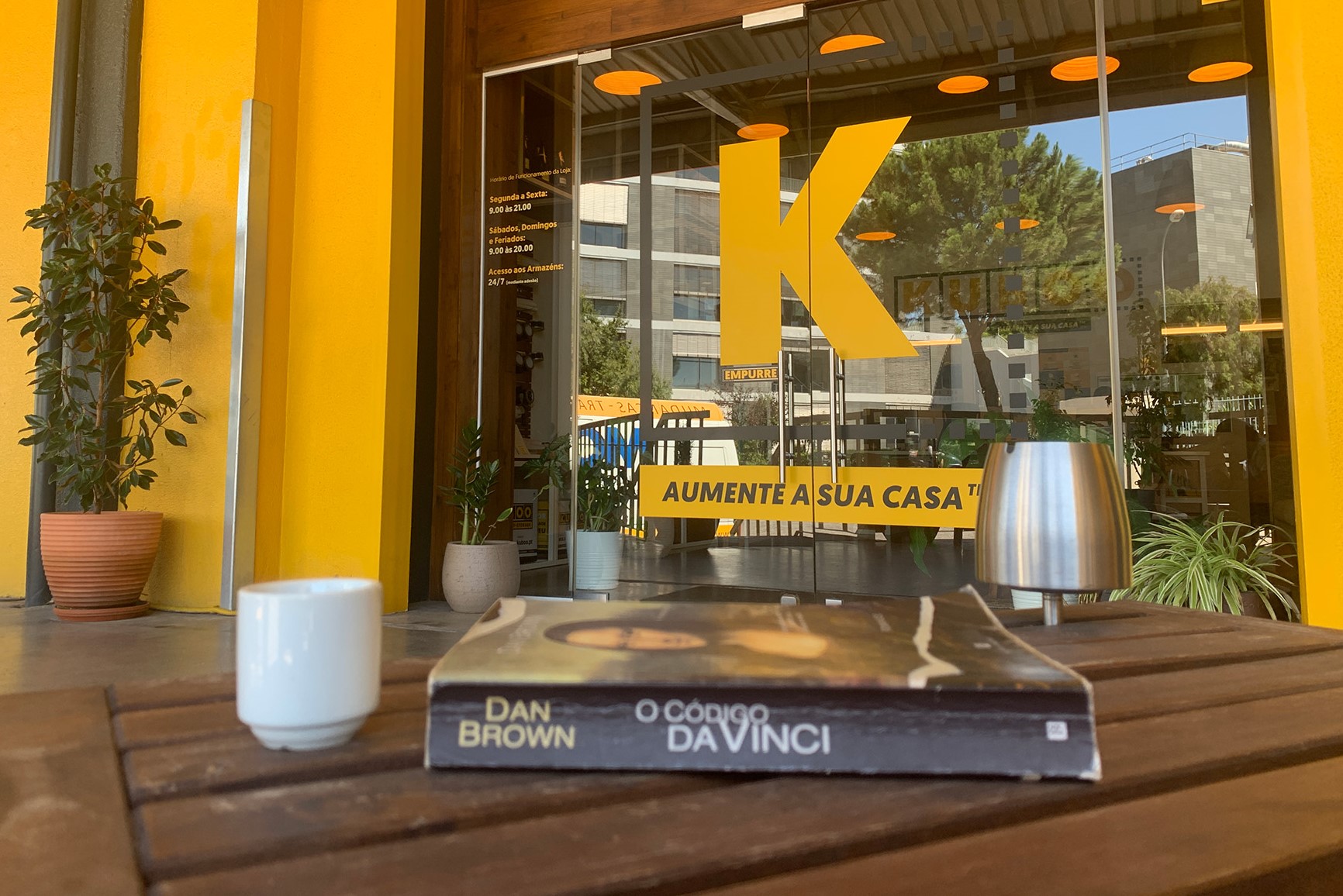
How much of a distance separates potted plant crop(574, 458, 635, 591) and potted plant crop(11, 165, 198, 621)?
192 centimetres

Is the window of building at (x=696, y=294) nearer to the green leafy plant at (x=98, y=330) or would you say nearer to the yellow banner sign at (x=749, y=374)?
the yellow banner sign at (x=749, y=374)

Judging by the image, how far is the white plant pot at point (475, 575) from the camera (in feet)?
14.4

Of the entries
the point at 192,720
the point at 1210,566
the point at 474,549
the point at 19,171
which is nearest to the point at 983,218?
the point at 1210,566

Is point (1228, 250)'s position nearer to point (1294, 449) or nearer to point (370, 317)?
point (1294, 449)

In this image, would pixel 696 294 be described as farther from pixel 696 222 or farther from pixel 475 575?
pixel 475 575

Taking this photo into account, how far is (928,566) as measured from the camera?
395cm

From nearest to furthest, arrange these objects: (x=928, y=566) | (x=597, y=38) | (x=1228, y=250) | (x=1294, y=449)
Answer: (x=1294, y=449)
(x=1228, y=250)
(x=928, y=566)
(x=597, y=38)

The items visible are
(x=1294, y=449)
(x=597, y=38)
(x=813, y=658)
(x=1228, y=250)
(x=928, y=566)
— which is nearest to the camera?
(x=813, y=658)

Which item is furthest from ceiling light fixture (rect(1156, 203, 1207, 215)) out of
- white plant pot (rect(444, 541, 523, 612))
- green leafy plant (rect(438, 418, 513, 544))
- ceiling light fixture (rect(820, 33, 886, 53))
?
white plant pot (rect(444, 541, 523, 612))

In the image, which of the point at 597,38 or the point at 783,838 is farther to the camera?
the point at 597,38

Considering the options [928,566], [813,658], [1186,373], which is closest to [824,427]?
[928,566]

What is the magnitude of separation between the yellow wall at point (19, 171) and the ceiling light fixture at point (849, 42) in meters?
4.03

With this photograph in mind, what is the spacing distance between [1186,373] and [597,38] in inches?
127

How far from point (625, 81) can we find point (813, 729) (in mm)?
4549
